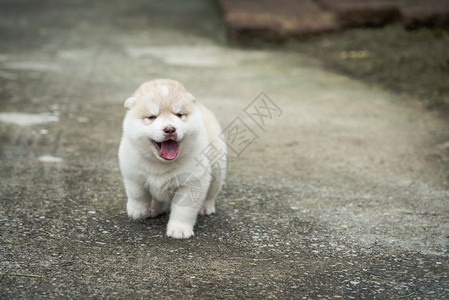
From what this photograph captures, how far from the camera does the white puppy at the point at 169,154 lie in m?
3.32

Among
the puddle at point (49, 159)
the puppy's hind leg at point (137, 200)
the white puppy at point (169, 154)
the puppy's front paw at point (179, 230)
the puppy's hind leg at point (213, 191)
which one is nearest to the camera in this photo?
the white puppy at point (169, 154)

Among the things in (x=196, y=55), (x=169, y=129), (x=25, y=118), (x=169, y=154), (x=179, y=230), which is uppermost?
(x=196, y=55)

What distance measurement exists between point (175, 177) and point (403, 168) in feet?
7.73

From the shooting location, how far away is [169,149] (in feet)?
11.0

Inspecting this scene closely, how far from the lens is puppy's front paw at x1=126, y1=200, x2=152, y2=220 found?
3688mm

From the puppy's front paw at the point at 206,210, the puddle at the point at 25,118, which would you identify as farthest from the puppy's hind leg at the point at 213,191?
the puddle at the point at 25,118

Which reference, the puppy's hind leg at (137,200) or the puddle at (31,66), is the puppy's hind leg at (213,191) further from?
the puddle at (31,66)

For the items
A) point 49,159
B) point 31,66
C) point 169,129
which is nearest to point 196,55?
point 31,66

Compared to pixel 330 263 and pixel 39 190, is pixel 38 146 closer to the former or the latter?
pixel 39 190

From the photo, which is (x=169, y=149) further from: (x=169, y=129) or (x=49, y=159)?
(x=49, y=159)

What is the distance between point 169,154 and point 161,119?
21cm

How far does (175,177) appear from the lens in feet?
11.4

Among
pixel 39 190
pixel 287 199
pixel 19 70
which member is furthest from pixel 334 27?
pixel 39 190

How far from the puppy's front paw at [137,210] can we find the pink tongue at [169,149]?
0.50 meters
